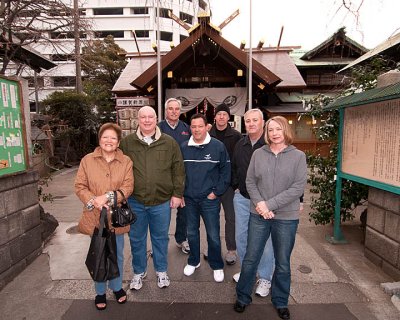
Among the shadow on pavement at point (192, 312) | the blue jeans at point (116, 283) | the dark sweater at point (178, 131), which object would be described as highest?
the dark sweater at point (178, 131)

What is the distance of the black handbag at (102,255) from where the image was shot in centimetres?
258

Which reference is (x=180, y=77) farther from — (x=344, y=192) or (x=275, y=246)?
(x=275, y=246)

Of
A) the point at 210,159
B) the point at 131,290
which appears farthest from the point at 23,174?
the point at 210,159

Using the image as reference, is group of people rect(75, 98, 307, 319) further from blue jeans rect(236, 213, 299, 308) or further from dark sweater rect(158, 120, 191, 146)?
dark sweater rect(158, 120, 191, 146)

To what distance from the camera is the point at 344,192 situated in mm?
4824

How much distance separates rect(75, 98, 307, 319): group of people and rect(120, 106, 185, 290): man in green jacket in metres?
0.01

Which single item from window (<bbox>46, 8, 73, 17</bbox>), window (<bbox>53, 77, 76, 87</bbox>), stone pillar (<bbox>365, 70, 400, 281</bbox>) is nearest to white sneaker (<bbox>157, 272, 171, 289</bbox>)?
stone pillar (<bbox>365, 70, 400, 281</bbox>)

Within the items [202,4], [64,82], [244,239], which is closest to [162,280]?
[244,239]

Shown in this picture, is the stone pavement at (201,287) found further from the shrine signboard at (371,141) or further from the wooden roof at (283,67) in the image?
the wooden roof at (283,67)

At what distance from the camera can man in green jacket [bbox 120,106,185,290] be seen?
2.96 metres

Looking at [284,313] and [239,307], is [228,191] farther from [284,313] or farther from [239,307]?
[284,313]

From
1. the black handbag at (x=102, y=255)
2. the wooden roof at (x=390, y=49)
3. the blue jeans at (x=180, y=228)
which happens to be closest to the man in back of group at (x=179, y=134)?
the blue jeans at (x=180, y=228)

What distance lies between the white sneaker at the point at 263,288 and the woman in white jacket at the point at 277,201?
0.78 ft

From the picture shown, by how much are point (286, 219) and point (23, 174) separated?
10.8ft
